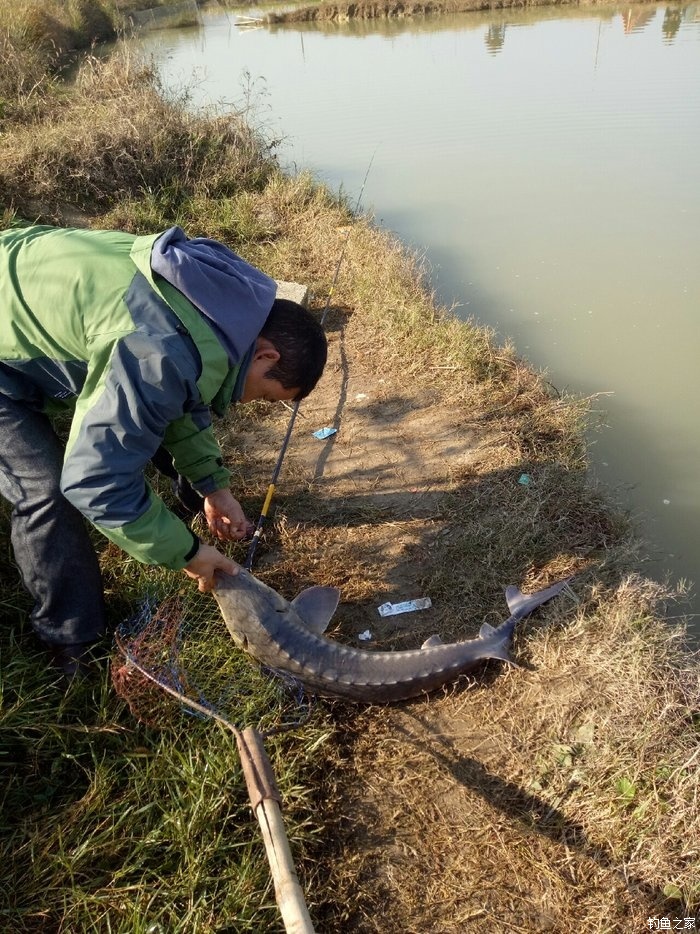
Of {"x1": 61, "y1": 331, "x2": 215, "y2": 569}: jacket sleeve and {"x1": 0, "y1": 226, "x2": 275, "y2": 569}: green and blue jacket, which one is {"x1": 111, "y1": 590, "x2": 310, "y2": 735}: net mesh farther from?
{"x1": 61, "y1": 331, "x2": 215, "y2": 569}: jacket sleeve

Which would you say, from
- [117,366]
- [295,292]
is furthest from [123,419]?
[295,292]

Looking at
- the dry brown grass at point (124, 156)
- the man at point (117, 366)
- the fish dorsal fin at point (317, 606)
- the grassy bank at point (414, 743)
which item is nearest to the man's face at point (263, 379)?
the man at point (117, 366)

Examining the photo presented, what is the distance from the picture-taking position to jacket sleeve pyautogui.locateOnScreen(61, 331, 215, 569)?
7.16 ft

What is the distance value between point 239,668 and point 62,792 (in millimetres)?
862

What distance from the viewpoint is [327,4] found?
2591 centimetres

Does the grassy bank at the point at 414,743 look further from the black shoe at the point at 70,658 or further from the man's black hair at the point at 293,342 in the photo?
the man's black hair at the point at 293,342

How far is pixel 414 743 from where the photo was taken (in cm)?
295

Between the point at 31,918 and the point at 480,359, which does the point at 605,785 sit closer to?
the point at 31,918

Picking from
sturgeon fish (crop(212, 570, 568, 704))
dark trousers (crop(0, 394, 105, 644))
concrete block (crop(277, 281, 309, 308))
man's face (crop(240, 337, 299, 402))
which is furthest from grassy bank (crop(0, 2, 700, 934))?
concrete block (crop(277, 281, 309, 308))

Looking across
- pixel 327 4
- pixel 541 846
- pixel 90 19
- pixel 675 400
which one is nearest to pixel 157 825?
pixel 541 846

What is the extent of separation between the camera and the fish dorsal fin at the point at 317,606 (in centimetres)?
327

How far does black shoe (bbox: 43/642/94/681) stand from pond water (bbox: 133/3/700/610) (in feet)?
10.6

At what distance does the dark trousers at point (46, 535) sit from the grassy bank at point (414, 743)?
0.23 m

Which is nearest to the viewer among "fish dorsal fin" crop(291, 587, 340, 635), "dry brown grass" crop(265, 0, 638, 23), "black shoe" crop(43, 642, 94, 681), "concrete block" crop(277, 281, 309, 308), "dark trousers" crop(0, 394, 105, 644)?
"dark trousers" crop(0, 394, 105, 644)
